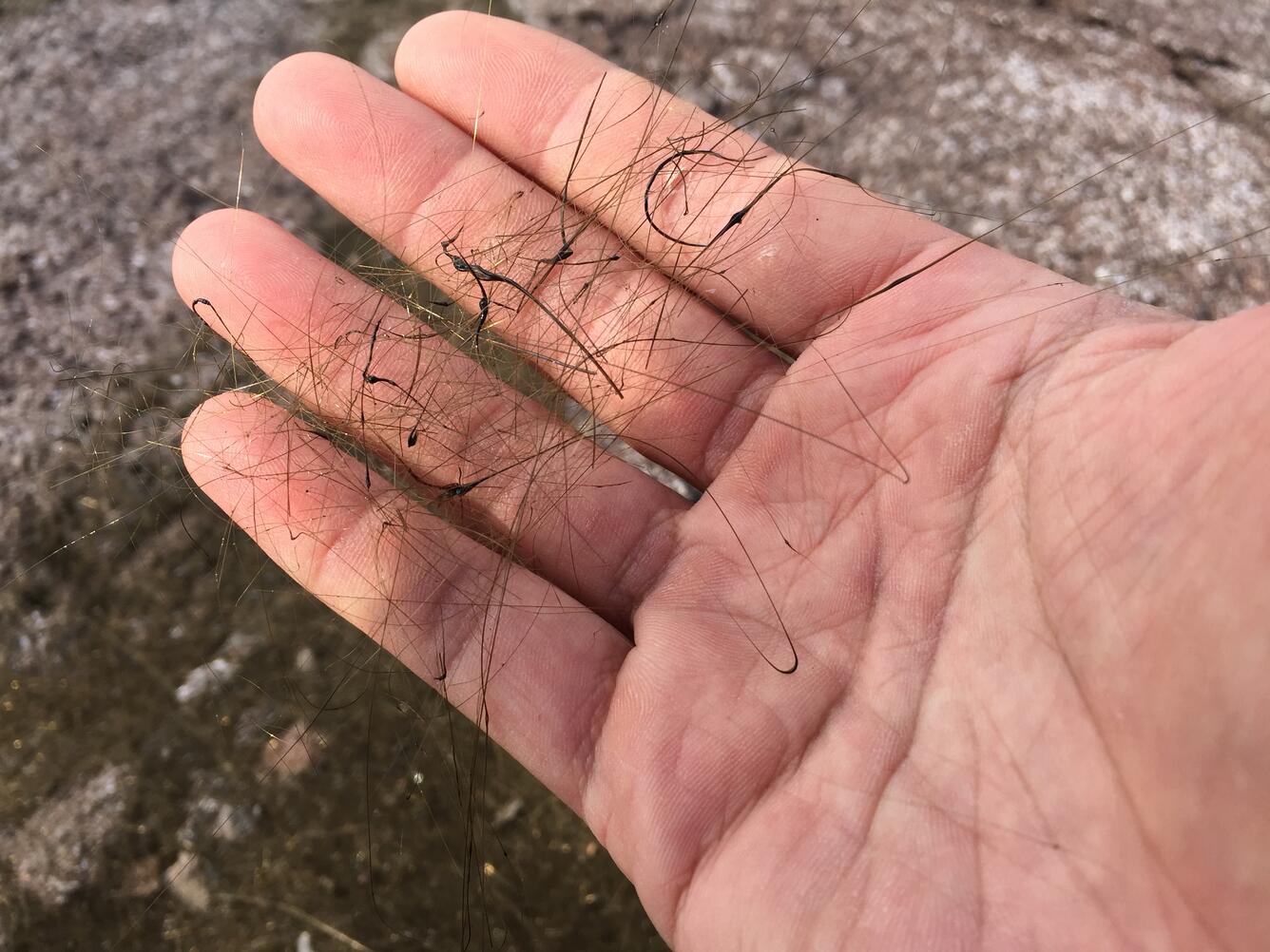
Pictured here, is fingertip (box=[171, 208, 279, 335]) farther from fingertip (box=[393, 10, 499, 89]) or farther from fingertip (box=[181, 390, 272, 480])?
fingertip (box=[393, 10, 499, 89])

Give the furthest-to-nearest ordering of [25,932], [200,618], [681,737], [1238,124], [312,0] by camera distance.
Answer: [312,0] < [1238,124] < [200,618] < [25,932] < [681,737]

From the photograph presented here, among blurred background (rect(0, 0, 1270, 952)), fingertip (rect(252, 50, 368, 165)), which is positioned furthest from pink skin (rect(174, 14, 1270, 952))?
blurred background (rect(0, 0, 1270, 952))

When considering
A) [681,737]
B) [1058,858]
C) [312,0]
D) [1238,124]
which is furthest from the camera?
[312,0]

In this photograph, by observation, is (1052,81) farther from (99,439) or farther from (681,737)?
(99,439)

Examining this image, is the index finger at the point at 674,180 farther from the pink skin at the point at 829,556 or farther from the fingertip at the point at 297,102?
the fingertip at the point at 297,102

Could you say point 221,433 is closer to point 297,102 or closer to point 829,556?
point 297,102

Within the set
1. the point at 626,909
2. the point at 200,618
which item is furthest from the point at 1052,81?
the point at 200,618
